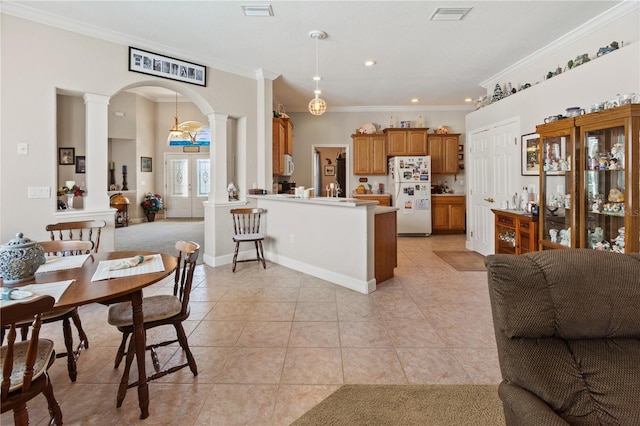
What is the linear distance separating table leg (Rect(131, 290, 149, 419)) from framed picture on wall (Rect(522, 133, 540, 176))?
4758 millimetres

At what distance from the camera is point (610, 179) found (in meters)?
2.94

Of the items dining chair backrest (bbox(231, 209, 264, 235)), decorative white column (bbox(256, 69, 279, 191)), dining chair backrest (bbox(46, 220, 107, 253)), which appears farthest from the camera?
decorative white column (bbox(256, 69, 279, 191))

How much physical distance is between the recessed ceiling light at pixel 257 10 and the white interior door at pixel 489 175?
12.4 ft

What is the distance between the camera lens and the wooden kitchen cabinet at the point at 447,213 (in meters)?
7.27

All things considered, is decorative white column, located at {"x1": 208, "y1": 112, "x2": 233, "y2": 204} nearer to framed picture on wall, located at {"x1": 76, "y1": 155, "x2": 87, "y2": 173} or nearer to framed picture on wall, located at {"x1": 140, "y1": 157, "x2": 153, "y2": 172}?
framed picture on wall, located at {"x1": 76, "y1": 155, "x2": 87, "y2": 173}

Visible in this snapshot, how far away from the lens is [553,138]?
3.57 meters

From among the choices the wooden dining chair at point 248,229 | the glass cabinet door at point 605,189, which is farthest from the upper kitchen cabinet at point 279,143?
the glass cabinet door at point 605,189

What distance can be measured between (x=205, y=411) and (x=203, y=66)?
4.32 meters

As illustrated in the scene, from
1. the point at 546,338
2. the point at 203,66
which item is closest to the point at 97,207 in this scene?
the point at 203,66

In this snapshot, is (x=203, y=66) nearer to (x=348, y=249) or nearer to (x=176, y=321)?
(x=348, y=249)

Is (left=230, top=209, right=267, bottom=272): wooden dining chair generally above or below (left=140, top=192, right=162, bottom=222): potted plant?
below

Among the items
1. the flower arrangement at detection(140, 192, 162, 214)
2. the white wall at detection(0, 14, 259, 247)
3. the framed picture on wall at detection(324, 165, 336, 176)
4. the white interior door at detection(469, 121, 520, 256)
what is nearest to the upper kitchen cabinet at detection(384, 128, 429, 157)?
the white interior door at detection(469, 121, 520, 256)

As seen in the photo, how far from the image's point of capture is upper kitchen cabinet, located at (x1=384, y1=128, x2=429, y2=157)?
7.27 metres

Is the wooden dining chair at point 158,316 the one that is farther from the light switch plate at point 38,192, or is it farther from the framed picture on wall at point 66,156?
the framed picture on wall at point 66,156
